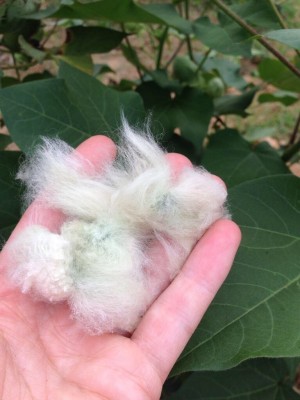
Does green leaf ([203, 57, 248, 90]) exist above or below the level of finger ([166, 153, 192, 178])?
below

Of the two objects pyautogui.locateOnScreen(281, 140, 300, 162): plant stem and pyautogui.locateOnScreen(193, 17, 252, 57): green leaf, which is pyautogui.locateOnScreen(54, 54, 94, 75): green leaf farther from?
pyautogui.locateOnScreen(281, 140, 300, 162): plant stem

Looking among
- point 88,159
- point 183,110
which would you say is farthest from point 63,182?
point 183,110

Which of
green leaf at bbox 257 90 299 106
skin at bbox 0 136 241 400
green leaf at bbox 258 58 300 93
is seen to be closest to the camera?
skin at bbox 0 136 241 400

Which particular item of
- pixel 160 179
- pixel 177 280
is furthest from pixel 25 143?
pixel 177 280

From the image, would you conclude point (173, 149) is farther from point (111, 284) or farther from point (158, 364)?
point (158, 364)

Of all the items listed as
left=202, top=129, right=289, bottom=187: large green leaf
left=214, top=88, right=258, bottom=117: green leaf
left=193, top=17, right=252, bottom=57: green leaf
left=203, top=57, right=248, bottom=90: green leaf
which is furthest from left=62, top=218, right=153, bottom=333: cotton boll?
left=203, top=57, right=248, bottom=90: green leaf

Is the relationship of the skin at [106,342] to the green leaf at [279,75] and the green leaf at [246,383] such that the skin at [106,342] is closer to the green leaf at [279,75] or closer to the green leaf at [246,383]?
the green leaf at [246,383]

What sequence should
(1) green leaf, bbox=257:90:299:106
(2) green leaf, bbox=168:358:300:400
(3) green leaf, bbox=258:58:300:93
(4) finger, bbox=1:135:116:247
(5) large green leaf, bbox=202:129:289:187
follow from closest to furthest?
(4) finger, bbox=1:135:116:247, (2) green leaf, bbox=168:358:300:400, (5) large green leaf, bbox=202:129:289:187, (3) green leaf, bbox=258:58:300:93, (1) green leaf, bbox=257:90:299:106

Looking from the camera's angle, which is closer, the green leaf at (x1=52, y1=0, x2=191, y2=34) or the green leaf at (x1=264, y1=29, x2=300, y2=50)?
the green leaf at (x1=264, y1=29, x2=300, y2=50)
